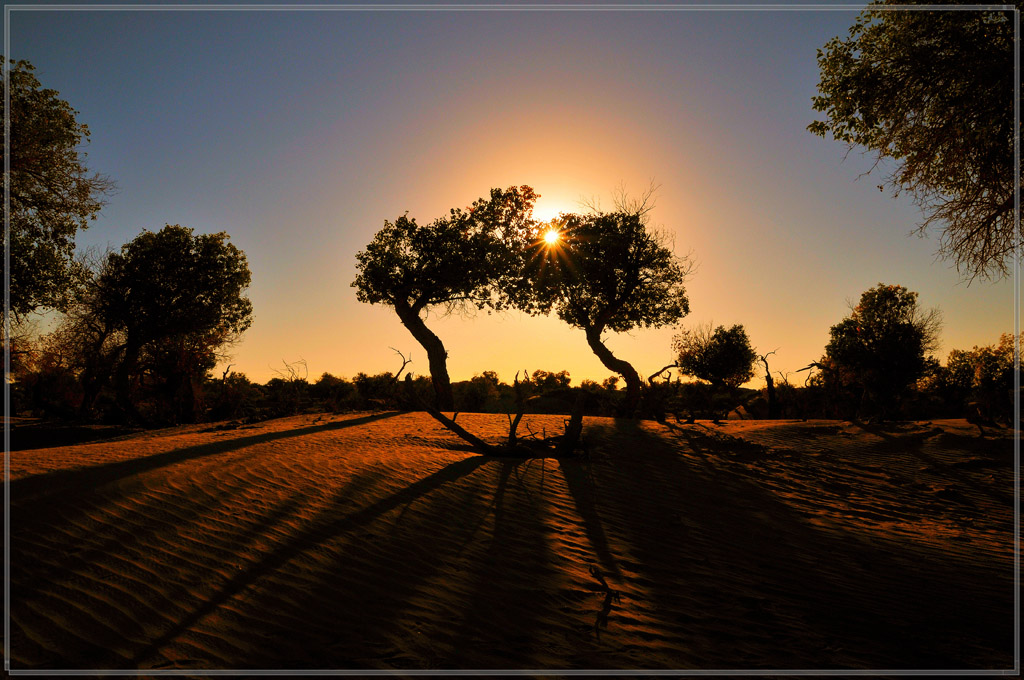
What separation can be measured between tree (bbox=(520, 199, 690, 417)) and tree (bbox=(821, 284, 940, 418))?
965 cm

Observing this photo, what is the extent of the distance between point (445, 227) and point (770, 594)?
75.9ft

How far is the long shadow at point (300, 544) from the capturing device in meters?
4.56

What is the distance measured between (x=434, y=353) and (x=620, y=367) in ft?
27.3

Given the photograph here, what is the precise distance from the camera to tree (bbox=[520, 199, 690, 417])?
26.9 m

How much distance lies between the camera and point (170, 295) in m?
27.1

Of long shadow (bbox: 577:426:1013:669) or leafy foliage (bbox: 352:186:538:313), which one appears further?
leafy foliage (bbox: 352:186:538:313)

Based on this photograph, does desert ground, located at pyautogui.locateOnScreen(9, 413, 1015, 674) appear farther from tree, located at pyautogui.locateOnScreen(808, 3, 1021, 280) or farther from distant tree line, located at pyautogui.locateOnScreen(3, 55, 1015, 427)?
distant tree line, located at pyautogui.locateOnScreen(3, 55, 1015, 427)

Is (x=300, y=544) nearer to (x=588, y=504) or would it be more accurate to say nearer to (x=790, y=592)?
(x=588, y=504)

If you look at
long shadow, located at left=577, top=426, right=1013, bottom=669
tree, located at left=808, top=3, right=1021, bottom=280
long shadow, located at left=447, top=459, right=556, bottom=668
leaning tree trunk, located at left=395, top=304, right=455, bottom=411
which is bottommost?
long shadow, located at left=577, top=426, right=1013, bottom=669

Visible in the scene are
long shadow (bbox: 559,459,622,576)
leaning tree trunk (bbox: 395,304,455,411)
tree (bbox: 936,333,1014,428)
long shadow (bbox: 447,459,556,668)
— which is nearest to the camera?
long shadow (bbox: 447,459,556,668)

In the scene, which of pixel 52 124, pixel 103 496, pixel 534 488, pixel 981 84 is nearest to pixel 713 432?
pixel 534 488

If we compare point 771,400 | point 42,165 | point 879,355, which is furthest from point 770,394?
point 42,165

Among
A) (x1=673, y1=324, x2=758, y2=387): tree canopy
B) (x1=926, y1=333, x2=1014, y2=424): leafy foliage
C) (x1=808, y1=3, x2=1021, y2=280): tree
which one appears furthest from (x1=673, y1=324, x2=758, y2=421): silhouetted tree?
(x1=808, y1=3, x2=1021, y2=280): tree

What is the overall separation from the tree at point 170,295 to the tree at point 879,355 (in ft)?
98.6
